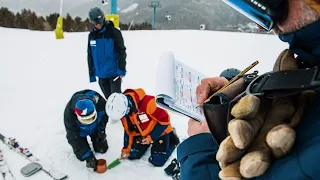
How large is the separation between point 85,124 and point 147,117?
0.55 m

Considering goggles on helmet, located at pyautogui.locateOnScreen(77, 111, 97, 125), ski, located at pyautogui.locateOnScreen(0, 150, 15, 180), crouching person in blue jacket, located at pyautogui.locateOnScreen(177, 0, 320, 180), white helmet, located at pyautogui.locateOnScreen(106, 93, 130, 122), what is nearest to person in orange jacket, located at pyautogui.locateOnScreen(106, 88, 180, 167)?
white helmet, located at pyautogui.locateOnScreen(106, 93, 130, 122)

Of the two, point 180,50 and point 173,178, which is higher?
point 180,50

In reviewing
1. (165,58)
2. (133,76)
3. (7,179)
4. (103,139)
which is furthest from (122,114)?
(133,76)

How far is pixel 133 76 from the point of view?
5.53 m

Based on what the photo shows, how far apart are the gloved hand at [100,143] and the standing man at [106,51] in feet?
2.34

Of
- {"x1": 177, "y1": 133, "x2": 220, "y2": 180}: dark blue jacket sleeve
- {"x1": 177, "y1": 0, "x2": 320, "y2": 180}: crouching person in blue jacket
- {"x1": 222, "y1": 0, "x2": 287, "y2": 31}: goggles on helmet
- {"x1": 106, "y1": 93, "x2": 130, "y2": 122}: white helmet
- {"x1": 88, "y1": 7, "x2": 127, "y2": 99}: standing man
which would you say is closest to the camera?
{"x1": 177, "y1": 0, "x2": 320, "y2": 180}: crouching person in blue jacket

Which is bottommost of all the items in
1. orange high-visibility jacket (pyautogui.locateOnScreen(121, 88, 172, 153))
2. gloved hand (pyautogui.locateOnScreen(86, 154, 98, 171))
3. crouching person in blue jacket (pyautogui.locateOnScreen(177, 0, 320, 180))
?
gloved hand (pyautogui.locateOnScreen(86, 154, 98, 171))

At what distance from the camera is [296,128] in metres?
0.52

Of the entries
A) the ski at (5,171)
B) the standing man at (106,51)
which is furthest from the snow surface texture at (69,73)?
the standing man at (106,51)

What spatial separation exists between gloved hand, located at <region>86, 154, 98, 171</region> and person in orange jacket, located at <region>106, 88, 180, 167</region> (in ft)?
0.87

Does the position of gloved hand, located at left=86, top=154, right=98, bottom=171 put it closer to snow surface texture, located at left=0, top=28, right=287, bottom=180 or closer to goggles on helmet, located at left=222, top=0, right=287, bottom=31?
snow surface texture, located at left=0, top=28, right=287, bottom=180

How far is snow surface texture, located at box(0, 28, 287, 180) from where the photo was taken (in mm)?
2834

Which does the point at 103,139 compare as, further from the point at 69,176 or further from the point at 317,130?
the point at 317,130

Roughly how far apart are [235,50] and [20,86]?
15.1 ft
